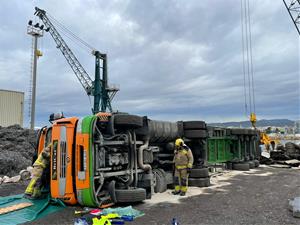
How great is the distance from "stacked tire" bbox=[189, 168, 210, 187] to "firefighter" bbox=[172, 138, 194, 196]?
3.04 feet

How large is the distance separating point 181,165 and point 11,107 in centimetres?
2173

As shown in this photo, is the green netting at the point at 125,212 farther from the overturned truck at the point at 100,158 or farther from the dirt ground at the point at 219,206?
the overturned truck at the point at 100,158

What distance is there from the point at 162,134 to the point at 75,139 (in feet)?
8.31

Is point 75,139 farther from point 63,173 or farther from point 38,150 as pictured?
point 38,150

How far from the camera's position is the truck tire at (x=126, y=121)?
6.27 m

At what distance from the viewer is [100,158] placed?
233 inches

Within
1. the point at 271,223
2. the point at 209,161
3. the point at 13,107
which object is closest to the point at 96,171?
the point at 271,223

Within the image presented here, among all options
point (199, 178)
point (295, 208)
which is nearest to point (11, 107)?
point (199, 178)

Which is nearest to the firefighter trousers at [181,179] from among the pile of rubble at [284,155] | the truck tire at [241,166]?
the truck tire at [241,166]

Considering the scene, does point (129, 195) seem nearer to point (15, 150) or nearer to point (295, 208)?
point (295, 208)

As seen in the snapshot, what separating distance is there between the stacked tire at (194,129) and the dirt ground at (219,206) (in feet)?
4.75

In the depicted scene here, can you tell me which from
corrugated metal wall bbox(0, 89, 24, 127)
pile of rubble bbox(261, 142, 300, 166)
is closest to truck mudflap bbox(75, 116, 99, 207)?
pile of rubble bbox(261, 142, 300, 166)

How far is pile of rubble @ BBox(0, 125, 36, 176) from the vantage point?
11.0 m

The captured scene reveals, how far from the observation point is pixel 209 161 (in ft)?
35.3
